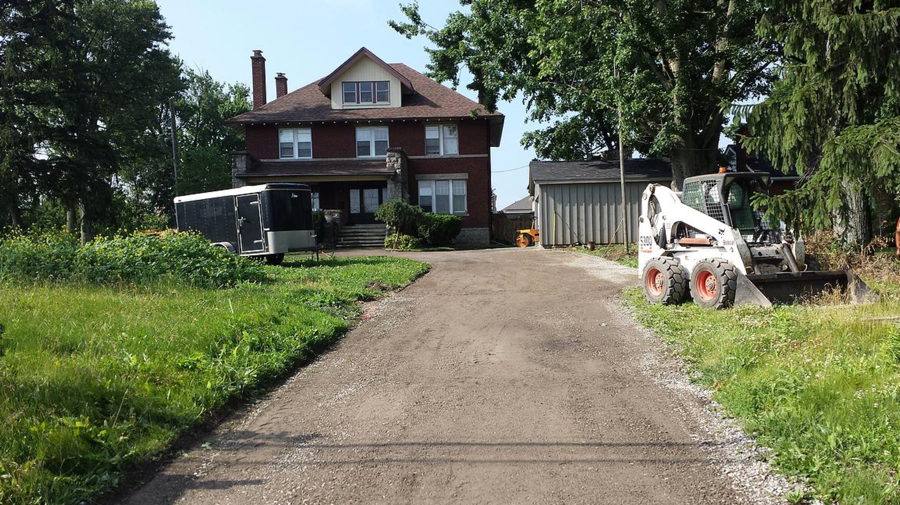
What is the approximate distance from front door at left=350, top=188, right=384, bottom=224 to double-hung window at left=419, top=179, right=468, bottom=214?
2181 mm

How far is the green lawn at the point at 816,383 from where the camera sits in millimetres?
4426

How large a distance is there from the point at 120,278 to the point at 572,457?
998 cm

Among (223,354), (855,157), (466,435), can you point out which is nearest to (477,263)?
(855,157)

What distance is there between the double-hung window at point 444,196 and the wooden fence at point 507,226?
11.3 feet

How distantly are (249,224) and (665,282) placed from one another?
487 inches

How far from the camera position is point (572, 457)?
16.3 feet

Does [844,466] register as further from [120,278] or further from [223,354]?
[120,278]

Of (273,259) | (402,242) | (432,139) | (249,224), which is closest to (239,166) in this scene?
(402,242)

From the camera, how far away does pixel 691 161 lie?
23.5 metres

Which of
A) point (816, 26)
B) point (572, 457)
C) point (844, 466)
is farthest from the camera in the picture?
point (816, 26)

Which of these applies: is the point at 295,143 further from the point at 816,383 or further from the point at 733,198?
the point at 816,383

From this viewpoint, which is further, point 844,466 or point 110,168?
point 110,168

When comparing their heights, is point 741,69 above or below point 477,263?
→ above

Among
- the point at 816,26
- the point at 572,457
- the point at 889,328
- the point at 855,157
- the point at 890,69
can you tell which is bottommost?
the point at 572,457
